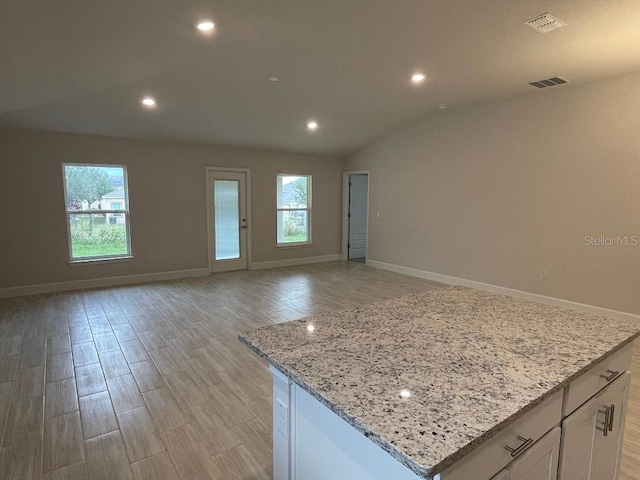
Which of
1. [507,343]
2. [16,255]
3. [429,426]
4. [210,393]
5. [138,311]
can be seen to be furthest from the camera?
[16,255]

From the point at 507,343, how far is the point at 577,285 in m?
4.24

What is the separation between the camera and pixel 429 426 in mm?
901

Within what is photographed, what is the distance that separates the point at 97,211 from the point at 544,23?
6.19m

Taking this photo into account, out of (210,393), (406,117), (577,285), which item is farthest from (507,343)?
(406,117)

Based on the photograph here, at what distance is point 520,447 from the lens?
41.8 inches

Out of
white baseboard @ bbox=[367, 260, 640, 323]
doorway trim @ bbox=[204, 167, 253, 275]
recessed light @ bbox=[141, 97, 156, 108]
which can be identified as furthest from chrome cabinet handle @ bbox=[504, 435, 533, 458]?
doorway trim @ bbox=[204, 167, 253, 275]

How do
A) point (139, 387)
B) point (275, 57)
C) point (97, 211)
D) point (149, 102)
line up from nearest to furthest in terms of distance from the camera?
1. point (139, 387)
2. point (275, 57)
3. point (149, 102)
4. point (97, 211)

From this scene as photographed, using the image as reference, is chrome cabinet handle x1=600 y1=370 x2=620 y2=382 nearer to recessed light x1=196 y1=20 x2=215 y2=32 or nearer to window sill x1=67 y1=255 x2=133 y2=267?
recessed light x1=196 y1=20 x2=215 y2=32

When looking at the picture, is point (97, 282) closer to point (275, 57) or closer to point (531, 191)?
point (275, 57)

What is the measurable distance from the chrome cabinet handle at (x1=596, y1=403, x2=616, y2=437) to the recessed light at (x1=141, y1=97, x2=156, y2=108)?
5.16 m

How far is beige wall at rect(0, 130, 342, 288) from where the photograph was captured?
16.9 feet

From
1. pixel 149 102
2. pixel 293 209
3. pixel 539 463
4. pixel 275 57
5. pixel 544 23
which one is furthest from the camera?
pixel 293 209

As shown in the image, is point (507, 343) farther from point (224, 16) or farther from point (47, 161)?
point (47, 161)

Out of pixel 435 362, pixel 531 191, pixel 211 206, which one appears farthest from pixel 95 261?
pixel 531 191
